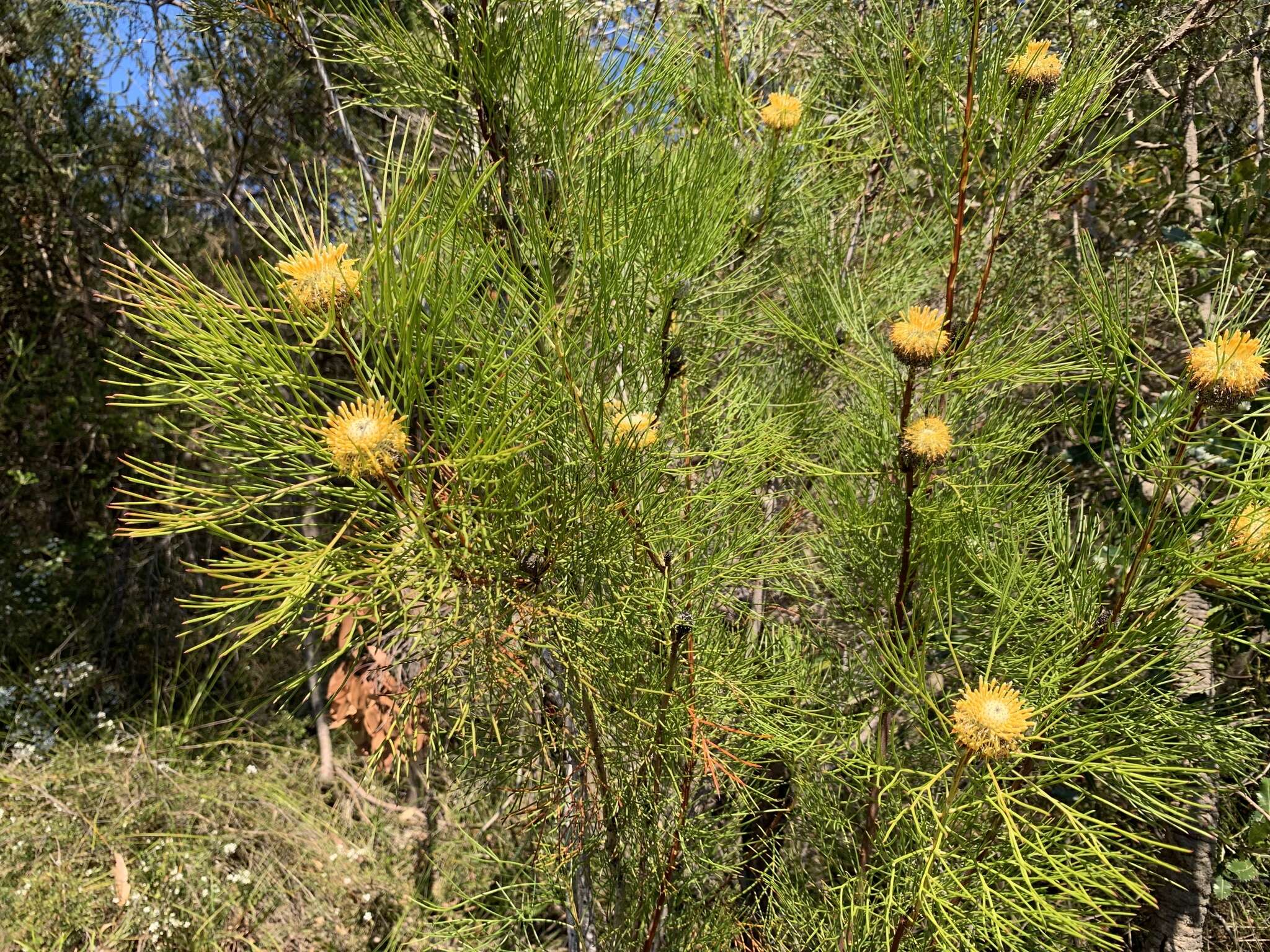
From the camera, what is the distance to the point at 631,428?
744mm

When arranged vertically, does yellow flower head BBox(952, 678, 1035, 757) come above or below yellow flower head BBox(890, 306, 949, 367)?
below

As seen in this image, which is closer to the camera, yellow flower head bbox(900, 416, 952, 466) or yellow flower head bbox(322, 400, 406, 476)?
yellow flower head bbox(322, 400, 406, 476)

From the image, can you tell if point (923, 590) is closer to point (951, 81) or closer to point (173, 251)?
point (951, 81)

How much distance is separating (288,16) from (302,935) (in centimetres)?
201

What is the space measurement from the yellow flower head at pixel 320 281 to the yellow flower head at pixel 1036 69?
0.65 metres

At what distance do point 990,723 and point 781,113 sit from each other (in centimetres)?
74

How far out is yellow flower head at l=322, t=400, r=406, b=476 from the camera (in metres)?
0.56

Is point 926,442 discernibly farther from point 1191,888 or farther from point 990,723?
point 1191,888

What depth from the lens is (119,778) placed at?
7.22 ft

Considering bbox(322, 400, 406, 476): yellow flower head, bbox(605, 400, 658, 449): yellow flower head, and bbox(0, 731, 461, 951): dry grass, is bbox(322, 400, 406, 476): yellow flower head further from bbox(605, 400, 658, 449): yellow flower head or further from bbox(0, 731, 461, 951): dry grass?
bbox(0, 731, 461, 951): dry grass

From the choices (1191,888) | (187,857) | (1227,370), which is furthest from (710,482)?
(187,857)

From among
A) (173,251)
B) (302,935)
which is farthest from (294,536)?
(173,251)

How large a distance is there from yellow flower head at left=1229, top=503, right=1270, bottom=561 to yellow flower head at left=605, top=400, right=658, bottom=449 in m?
0.53

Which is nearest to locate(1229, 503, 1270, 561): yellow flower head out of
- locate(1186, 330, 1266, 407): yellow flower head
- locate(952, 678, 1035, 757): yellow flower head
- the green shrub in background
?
the green shrub in background
